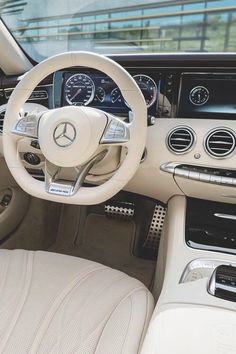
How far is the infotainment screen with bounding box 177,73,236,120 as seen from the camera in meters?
1.17

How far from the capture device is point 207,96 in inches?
47.1

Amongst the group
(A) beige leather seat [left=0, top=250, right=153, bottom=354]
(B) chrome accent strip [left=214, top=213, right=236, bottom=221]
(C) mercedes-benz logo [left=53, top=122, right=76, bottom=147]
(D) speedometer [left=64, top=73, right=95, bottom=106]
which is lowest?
(A) beige leather seat [left=0, top=250, right=153, bottom=354]

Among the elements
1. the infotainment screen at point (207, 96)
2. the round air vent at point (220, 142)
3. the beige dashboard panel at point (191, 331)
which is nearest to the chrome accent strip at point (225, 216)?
the round air vent at point (220, 142)

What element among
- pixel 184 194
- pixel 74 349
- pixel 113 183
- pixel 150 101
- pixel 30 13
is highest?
pixel 30 13

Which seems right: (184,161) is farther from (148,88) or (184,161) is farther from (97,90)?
(97,90)

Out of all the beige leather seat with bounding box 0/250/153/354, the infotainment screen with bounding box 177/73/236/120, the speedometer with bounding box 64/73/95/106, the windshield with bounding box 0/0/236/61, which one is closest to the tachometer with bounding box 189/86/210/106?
the infotainment screen with bounding box 177/73/236/120

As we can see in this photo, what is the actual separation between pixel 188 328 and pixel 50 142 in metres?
0.55

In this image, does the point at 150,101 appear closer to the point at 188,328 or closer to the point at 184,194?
the point at 184,194

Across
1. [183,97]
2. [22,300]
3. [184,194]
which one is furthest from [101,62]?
[22,300]

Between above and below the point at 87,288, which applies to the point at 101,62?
above

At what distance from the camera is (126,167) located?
94 centimetres

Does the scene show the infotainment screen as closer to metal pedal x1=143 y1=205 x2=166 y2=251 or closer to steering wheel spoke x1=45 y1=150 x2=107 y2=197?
steering wheel spoke x1=45 y1=150 x2=107 y2=197

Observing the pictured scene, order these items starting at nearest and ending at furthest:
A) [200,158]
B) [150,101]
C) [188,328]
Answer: [188,328] → [200,158] → [150,101]

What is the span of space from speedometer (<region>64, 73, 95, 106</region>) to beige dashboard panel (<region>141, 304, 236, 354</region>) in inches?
29.8
